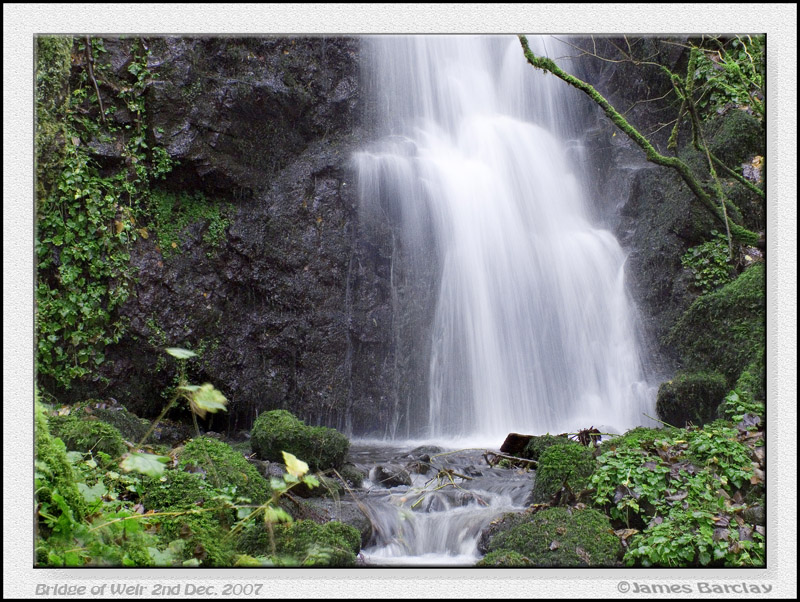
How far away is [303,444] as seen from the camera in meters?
4.59

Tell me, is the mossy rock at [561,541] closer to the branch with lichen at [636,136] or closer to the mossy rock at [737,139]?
the branch with lichen at [636,136]

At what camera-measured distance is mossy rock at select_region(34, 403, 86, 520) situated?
98.8 inches

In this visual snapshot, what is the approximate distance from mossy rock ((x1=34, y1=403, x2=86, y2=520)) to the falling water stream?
136 inches

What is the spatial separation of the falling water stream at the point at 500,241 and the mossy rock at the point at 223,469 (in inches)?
89.0

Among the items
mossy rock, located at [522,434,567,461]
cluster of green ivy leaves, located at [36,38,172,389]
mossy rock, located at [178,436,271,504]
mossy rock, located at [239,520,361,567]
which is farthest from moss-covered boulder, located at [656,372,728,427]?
cluster of green ivy leaves, located at [36,38,172,389]

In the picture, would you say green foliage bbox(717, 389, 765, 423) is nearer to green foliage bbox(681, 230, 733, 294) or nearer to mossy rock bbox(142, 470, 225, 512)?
green foliage bbox(681, 230, 733, 294)

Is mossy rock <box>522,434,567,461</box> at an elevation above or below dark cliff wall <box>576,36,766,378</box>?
below

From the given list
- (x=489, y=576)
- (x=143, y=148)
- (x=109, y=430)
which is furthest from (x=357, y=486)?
(x=143, y=148)

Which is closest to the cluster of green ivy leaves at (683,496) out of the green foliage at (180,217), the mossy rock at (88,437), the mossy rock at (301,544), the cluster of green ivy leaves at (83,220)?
the mossy rock at (301,544)

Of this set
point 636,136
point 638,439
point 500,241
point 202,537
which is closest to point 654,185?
point 500,241

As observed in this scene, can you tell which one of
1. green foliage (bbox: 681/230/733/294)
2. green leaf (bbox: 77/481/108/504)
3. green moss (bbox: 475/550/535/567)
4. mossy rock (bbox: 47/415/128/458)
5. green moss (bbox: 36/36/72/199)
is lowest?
green moss (bbox: 475/550/535/567)

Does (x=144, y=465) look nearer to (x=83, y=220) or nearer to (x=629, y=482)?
(x=629, y=482)

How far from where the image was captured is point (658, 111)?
865 cm

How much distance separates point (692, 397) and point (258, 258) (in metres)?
5.31
